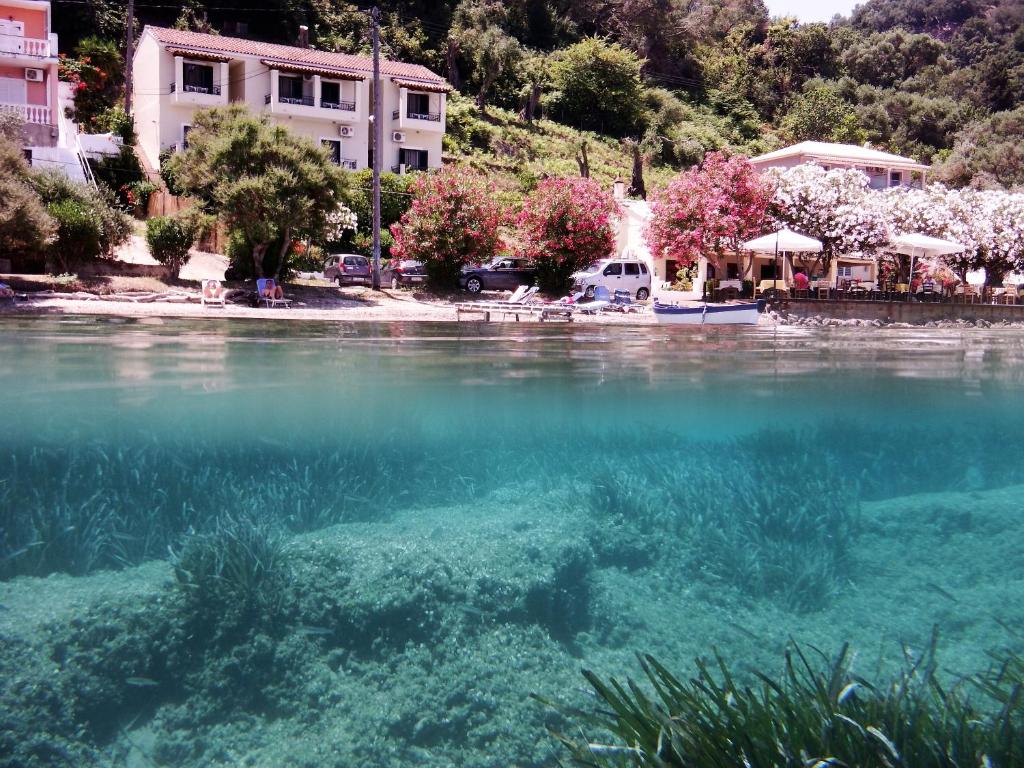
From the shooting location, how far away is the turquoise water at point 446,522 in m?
6.91

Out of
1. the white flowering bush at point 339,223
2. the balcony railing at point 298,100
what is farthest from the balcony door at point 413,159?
the white flowering bush at point 339,223

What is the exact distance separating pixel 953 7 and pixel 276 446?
13006cm

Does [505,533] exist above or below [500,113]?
below

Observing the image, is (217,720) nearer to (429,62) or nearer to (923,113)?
(429,62)

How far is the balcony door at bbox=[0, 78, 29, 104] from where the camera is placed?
39.8 meters

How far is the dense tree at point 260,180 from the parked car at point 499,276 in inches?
274

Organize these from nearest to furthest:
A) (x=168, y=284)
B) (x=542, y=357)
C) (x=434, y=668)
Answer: (x=434, y=668) < (x=542, y=357) < (x=168, y=284)

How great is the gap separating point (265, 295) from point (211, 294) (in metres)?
2.16

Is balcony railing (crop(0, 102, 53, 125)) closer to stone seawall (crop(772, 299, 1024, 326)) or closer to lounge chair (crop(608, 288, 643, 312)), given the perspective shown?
lounge chair (crop(608, 288, 643, 312))

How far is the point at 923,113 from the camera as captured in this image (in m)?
88.9

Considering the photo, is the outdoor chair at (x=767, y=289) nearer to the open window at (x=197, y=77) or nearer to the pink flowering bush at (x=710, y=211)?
the pink flowering bush at (x=710, y=211)

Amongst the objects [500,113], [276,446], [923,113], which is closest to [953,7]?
[923,113]

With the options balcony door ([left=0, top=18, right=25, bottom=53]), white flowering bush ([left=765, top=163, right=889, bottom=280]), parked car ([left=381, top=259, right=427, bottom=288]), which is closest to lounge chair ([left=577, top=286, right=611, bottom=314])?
parked car ([left=381, top=259, right=427, bottom=288])

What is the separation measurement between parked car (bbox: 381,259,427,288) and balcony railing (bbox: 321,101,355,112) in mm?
18297
